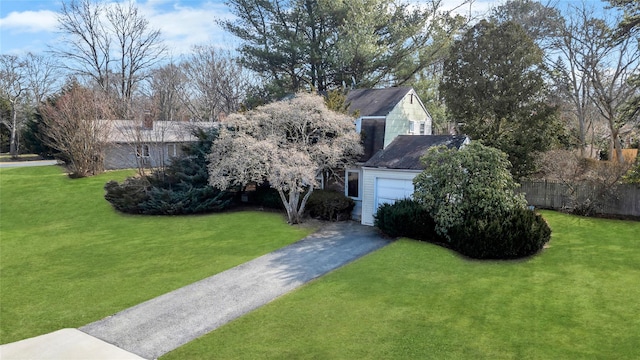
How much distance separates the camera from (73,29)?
141ft

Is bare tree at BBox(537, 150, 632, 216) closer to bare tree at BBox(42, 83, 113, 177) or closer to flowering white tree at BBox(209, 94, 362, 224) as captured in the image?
flowering white tree at BBox(209, 94, 362, 224)

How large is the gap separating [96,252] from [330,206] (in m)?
10.1

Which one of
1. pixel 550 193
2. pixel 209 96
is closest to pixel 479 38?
pixel 550 193

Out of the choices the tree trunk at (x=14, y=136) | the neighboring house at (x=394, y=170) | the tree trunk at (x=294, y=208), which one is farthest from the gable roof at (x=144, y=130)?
the tree trunk at (x=14, y=136)

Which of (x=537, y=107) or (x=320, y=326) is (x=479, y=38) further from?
(x=320, y=326)

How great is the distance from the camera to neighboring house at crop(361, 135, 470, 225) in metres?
16.9

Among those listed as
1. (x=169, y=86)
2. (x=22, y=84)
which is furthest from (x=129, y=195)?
(x=22, y=84)

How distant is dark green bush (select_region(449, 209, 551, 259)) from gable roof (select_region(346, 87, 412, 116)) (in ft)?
30.1

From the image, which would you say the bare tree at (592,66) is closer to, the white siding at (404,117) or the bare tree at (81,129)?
the white siding at (404,117)

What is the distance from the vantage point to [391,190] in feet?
57.3

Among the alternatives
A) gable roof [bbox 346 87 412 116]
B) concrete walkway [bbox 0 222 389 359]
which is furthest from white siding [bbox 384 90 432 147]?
concrete walkway [bbox 0 222 389 359]

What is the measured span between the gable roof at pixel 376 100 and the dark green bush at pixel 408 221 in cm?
675

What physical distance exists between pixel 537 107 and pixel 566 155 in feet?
10.6

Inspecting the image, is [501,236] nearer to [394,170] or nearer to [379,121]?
[394,170]
